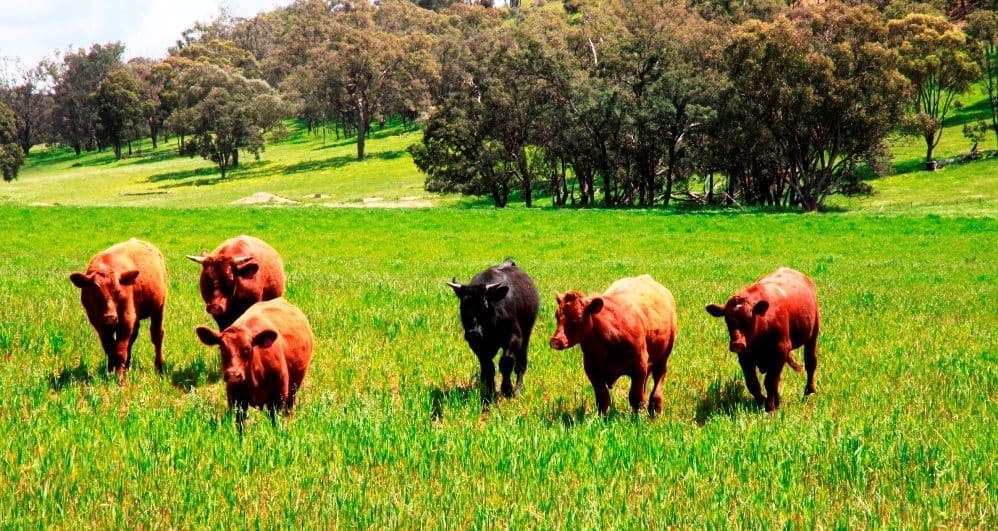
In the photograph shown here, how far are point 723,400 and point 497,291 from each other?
10.2 ft

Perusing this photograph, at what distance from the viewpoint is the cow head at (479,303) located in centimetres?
875

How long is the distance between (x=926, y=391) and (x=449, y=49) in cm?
11738

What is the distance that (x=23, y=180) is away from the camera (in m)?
99.8

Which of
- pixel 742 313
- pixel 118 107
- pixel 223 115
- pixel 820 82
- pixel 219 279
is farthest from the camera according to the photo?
pixel 118 107

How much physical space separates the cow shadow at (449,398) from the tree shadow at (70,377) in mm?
4209

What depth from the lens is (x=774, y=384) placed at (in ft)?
27.3

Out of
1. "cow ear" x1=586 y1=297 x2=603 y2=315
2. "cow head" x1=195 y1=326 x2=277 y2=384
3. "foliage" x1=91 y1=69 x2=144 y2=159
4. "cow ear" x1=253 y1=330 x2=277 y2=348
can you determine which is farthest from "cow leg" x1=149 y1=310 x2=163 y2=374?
"foliage" x1=91 y1=69 x2=144 y2=159

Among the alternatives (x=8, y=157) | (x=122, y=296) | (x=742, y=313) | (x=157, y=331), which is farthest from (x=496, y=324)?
(x=8, y=157)

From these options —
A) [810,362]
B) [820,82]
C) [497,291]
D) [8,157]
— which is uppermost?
[820,82]

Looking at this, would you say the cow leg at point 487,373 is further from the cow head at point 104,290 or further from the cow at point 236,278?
the cow head at point 104,290

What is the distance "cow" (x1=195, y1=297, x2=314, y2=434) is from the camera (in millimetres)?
6727

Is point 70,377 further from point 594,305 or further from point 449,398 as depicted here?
point 594,305

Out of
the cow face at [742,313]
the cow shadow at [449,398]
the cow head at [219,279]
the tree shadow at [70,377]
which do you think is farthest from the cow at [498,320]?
the tree shadow at [70,377]

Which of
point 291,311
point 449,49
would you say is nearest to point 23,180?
point 449,49
